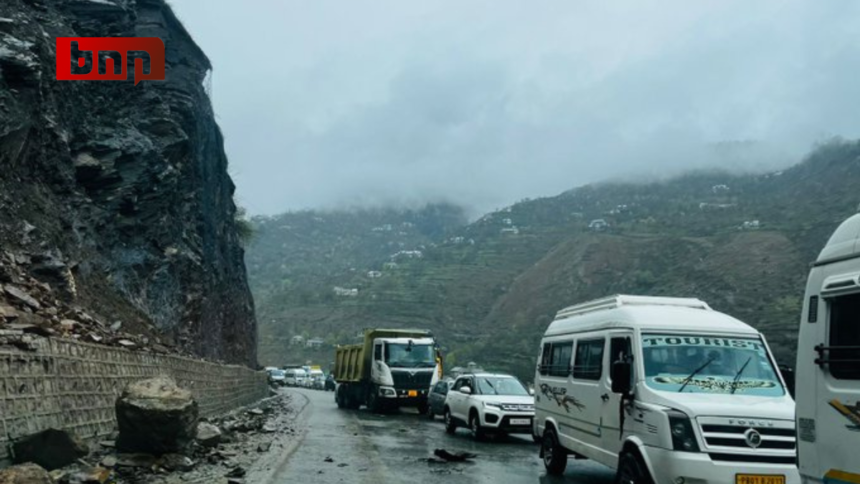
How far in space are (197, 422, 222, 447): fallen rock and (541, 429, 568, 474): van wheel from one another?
6.05 meters

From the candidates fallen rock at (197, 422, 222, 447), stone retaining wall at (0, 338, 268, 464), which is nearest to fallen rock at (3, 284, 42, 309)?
stone retaining wall at (0, 338, 268, 464)

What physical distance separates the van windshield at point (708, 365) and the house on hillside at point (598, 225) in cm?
7134

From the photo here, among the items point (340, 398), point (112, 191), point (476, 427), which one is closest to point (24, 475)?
point (476, 427)

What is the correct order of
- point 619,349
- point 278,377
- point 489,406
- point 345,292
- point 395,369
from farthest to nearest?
point 345,292, point 278,377, point 395,369, point 489,406, point 619,349

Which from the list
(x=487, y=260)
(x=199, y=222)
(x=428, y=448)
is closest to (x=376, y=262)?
(x=487, y=260)

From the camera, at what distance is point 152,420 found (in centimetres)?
1095

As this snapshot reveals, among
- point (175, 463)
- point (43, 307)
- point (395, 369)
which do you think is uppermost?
point (43, 307)

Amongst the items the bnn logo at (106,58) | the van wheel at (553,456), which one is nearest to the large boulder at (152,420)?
the van wheel at (553,456)

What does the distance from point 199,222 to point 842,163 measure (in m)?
62.5

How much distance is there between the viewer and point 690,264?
177ft

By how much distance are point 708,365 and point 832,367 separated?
361 centimetres

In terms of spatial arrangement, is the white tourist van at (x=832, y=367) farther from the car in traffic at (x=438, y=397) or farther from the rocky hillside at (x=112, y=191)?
the car in traffic at (x=438, y=397)

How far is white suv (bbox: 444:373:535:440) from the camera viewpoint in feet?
57.9

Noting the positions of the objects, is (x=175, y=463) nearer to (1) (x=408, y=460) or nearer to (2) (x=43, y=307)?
(1) (x=408, y=460)
